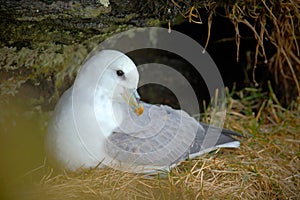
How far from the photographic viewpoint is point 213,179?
323 centimetres

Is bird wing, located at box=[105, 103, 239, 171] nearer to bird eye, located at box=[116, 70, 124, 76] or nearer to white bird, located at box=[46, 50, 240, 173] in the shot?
white bird, located at box=[46, 50, 240, 173]

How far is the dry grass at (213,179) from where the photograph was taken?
2979 mm

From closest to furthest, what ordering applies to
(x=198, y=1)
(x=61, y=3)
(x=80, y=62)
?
(x=61, y=3) → (x=198, y=1) → (x=80, y=62)

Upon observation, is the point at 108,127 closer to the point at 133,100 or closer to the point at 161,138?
the point at 133,100

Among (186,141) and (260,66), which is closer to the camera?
(186,141)

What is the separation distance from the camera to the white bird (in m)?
A: 3.12

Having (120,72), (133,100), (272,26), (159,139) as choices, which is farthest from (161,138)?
(272,26)

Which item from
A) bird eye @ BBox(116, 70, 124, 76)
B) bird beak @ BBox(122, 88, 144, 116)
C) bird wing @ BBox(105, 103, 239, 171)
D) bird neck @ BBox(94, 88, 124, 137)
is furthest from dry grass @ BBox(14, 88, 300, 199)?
bird eye @ BBox(116, 70, 124, 76)

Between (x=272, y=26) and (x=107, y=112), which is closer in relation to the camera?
(x=107, y=112)

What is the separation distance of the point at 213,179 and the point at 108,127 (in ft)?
2.52

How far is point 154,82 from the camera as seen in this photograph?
14.5 feet

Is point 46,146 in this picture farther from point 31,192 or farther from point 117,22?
point 117,22

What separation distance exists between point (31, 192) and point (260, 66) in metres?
2.52

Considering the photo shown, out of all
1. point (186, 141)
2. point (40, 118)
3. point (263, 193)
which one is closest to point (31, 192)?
point (40, 118)
